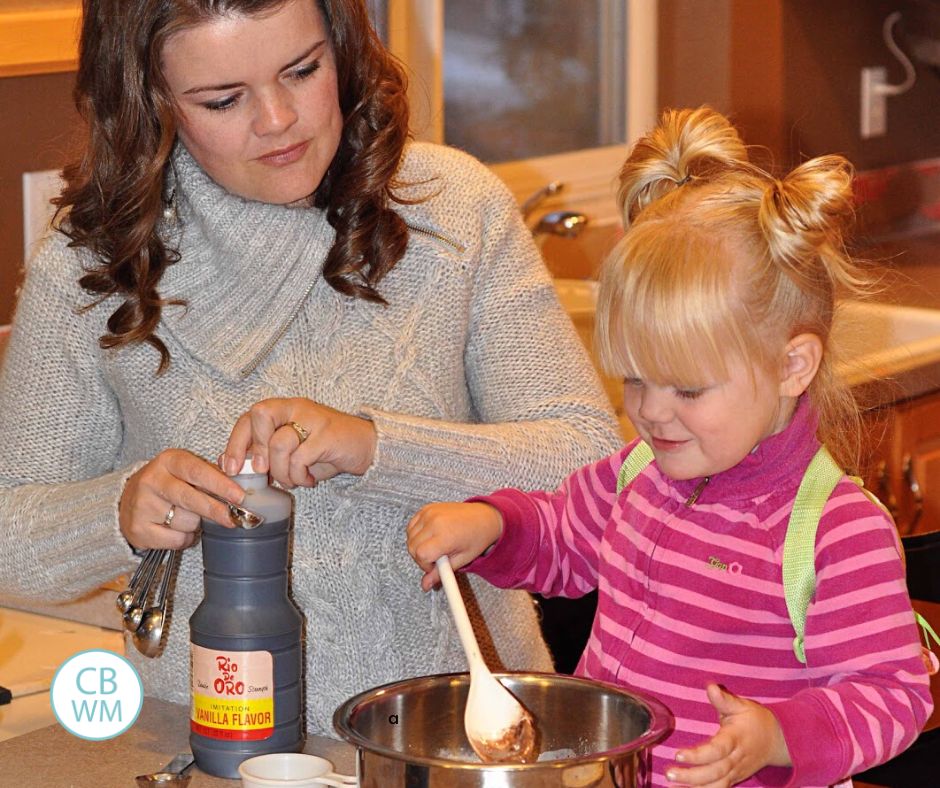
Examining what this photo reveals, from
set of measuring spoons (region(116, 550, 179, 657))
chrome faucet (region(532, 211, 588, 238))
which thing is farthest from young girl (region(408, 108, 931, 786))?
chrome faucet (region(532, 211, 588, 238))

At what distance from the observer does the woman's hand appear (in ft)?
3.79

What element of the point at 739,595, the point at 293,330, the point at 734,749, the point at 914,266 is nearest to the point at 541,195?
the point at 914,266

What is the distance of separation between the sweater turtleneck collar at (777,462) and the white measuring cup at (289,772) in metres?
0.36

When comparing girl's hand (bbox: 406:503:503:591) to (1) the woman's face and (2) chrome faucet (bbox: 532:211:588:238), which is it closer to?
(1) the woman's face

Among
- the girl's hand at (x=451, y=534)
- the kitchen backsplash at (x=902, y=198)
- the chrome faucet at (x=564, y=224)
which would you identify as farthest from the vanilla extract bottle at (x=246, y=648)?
the kitchen backsplash at (x=902, y=198)

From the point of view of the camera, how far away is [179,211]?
56.8 inches

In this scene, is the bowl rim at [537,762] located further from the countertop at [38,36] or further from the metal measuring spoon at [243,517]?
the countertop at [38,36]

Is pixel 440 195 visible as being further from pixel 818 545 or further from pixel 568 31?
pixel 568 31

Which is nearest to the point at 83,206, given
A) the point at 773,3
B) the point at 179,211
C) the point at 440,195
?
the point at 179,211

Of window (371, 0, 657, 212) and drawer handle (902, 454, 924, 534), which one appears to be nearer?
drawer handle (902, 454, 924, 534)

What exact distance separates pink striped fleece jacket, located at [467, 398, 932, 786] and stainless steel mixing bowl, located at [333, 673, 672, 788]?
0.27 ft

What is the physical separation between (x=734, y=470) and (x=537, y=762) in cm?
31

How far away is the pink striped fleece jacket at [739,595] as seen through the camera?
982mm

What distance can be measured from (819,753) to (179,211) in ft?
2.70
